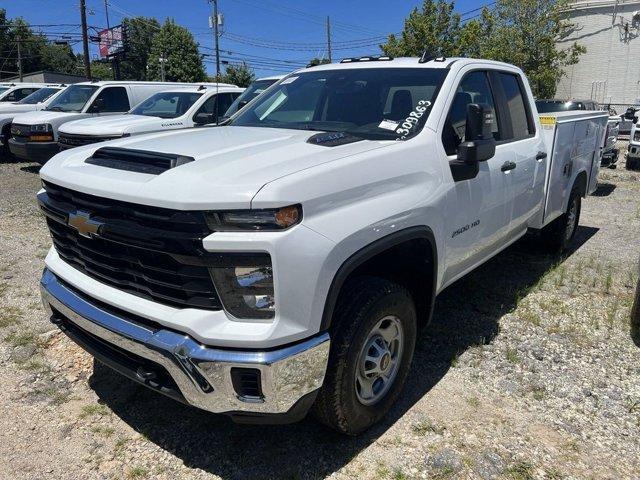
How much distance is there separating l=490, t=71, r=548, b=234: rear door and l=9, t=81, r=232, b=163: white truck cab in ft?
28.9

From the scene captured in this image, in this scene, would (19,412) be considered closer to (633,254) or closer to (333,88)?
(333,88)

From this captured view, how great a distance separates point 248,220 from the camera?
7.09ft

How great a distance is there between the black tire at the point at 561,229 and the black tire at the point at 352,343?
12.0 ft

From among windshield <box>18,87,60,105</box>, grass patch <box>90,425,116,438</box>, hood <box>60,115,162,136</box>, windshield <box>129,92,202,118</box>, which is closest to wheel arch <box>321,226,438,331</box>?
grass patch <box>90,425,116,438</box>

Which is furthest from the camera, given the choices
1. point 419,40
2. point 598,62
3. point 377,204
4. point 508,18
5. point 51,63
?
point 51,63

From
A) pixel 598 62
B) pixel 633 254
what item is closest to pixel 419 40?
pixel 598 62

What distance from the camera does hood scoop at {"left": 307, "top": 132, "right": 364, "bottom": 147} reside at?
2.84m

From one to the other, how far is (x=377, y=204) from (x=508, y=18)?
28127mm

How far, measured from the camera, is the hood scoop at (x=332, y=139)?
2836 millimetres

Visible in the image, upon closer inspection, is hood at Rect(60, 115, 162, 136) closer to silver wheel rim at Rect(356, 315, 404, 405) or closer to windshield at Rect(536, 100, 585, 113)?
silver wheel rim at Rect(356, 315, 404, 405)

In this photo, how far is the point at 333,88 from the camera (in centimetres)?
381

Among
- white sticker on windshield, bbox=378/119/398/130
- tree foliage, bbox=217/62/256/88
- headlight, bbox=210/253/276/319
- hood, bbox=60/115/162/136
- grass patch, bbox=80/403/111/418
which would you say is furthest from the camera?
tree foliage, bbox=217/62/256/88

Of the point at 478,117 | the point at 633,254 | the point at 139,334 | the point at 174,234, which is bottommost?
the point at 633,254

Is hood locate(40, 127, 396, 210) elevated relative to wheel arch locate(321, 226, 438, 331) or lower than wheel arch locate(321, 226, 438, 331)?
elevated
